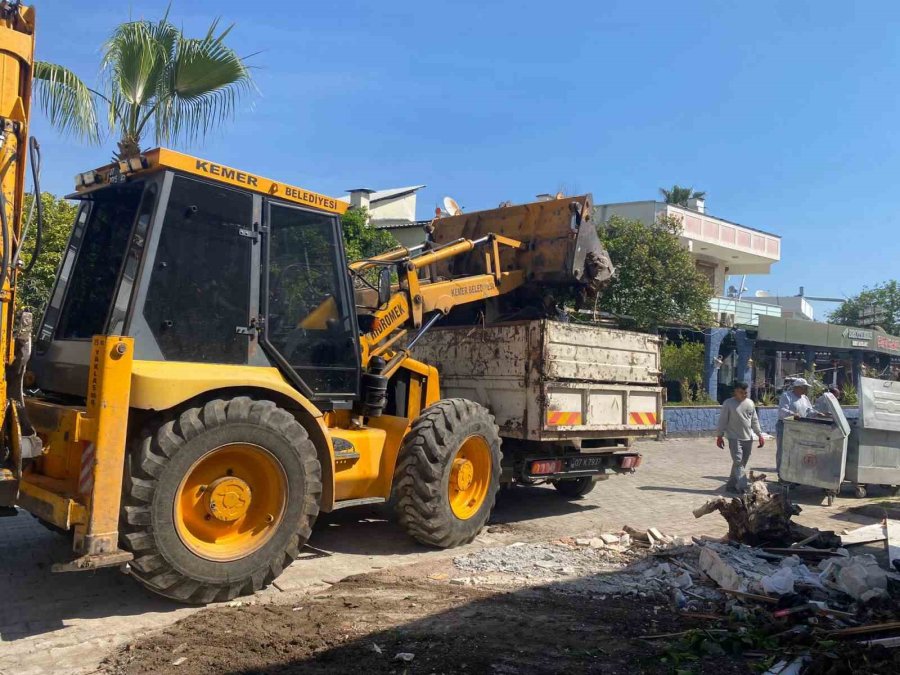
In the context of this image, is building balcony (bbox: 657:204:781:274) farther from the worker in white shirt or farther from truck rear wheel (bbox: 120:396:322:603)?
truck rear wheel (bbox: 120:396:322:603)

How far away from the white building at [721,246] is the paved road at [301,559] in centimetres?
1582

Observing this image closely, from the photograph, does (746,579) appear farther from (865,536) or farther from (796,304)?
(796,304)

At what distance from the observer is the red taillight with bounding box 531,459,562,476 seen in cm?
742

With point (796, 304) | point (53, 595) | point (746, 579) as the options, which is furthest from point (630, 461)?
point (796, 304)

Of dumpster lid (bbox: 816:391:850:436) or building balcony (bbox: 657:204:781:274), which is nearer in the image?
dumpster lid (bbox: 816:391:850:436)

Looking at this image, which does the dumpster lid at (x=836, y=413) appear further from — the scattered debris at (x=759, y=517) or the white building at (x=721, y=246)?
the white building at (x=721, y=246)

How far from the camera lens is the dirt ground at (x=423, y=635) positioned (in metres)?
3.86

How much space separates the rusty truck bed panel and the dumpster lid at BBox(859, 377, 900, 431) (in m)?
3.48

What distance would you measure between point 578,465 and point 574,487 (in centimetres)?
136

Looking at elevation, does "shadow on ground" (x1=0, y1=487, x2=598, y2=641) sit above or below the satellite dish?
below

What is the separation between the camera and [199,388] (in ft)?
15.2

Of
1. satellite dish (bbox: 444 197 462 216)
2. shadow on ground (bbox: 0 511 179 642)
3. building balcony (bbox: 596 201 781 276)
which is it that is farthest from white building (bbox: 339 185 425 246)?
shadow on ground (bbox: 0 511 179 642)

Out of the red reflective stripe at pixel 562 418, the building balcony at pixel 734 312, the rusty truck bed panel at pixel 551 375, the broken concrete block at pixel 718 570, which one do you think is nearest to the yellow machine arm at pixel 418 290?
the rusty truck bed panel at pixel 551 375

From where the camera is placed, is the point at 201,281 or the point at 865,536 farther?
the point at 865,536
